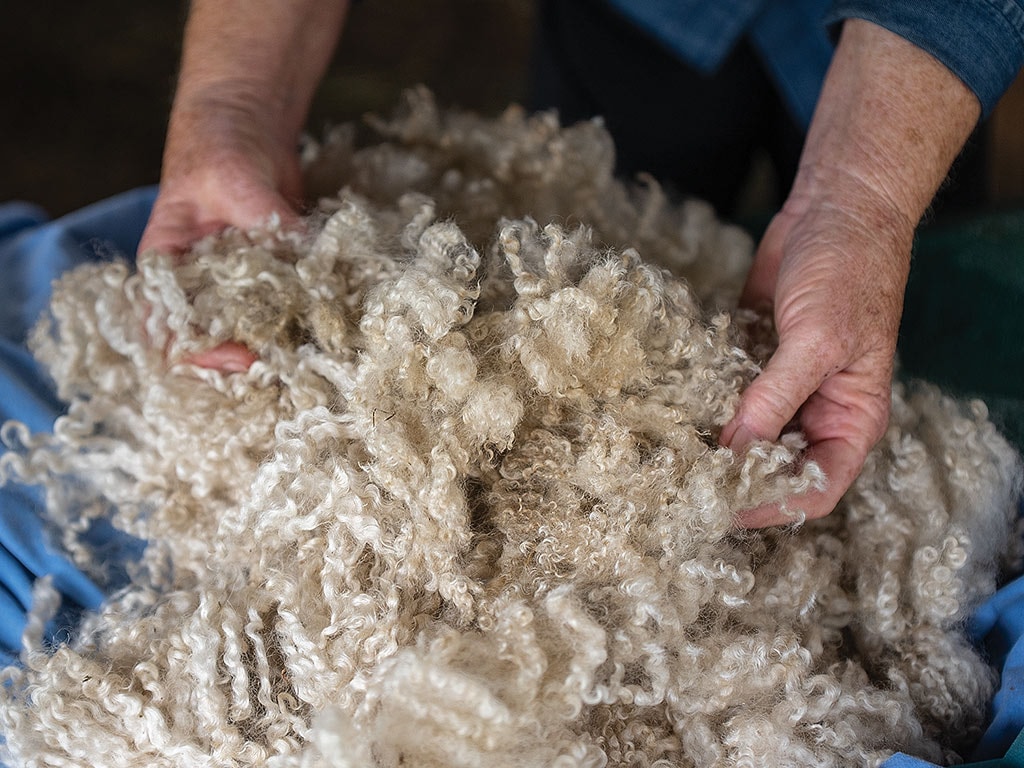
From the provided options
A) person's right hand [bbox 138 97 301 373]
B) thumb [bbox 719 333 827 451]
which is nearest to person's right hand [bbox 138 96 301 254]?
person's right hand [bbox 138 97 301 373]

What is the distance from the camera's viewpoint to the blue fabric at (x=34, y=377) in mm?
909

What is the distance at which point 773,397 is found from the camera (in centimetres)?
80

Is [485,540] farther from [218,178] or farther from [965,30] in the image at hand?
[965,30]

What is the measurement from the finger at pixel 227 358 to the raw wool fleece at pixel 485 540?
0.01m

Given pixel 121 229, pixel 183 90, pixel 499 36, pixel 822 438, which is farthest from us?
pixel 499 36

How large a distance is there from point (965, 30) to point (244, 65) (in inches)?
33.4

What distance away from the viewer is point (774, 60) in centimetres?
129

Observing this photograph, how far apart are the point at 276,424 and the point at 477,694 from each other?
1.09 feet

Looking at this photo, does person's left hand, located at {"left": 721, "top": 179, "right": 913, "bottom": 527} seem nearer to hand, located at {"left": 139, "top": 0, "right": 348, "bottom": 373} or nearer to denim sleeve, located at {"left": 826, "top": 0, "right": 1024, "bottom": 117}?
denim sleeve, located at {"left": 826, "top": 0, "right": 1024, "bottom": 117}

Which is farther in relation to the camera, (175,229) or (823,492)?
(175,229)

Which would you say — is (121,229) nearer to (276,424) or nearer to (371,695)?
(276,424)

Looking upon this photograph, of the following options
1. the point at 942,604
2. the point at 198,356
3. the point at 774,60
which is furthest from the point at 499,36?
the point at 942,604

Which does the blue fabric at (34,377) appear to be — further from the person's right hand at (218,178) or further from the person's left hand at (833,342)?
the person's left hand at (833,342)

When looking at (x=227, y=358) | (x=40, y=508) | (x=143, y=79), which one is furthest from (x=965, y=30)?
(x=143, y=79)
